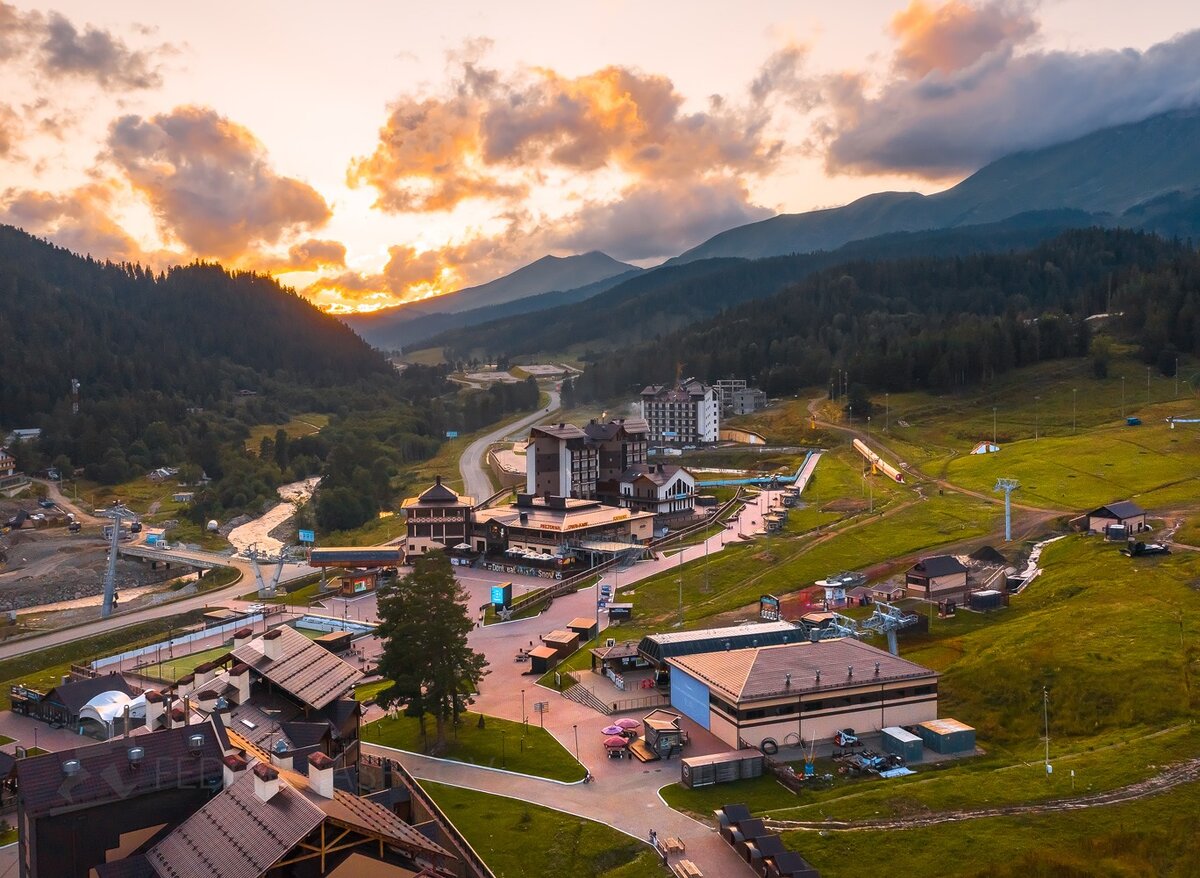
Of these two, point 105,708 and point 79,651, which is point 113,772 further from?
point 79,651

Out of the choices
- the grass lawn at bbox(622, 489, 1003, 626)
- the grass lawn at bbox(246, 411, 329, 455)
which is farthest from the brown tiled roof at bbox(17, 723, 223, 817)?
the grass lawn at bbox(246, 411, 329, 455)

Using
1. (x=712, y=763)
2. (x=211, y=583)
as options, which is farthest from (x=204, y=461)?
(x=712, y=763)

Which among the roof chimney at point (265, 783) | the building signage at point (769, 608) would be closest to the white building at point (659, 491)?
the building signage at point (769, 608)

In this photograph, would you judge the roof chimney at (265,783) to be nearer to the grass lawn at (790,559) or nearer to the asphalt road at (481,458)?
the grass lawn at (790,559)

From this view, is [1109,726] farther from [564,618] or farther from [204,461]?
[204,461]

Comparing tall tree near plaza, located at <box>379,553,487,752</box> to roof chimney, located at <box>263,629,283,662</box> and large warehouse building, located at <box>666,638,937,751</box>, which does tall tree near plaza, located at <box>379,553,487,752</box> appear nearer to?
roof chimney, located at <box>263,629,283,662</box>
